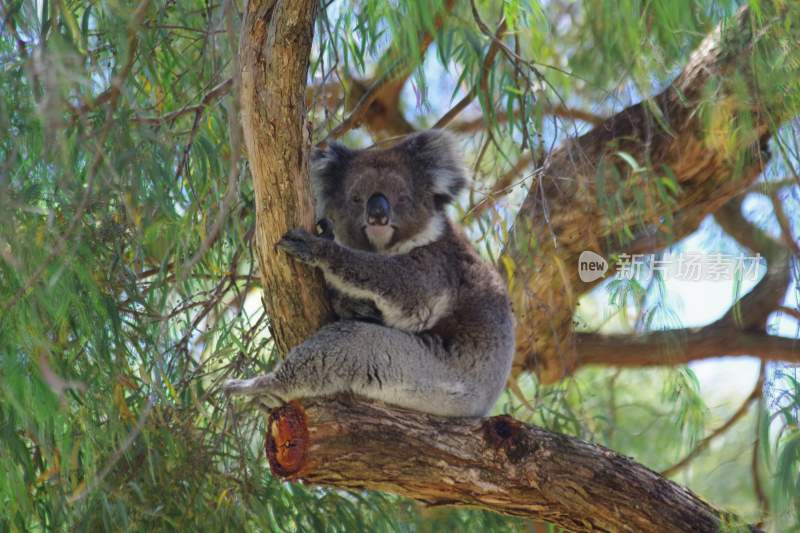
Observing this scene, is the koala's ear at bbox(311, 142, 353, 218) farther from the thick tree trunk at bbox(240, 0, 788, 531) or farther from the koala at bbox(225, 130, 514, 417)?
the thick tree trunk at bbox(240, 0, 788, 531)

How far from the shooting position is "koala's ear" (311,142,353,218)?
355cm

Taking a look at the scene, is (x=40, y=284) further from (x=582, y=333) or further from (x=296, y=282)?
(x=582, y=333)

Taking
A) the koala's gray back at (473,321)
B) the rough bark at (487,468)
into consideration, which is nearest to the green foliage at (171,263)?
the koala's gray back at (473,321)

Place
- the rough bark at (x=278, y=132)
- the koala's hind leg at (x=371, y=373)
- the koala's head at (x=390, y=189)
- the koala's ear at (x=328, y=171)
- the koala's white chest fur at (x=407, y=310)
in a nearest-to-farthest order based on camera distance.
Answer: the rough bark at (x=278, y=132), the koala's hind leg at (x=371, y=373), the koala's white chest fur at (x=407, y=310), the koala's head at (x=390, y=189), the koala's ear at (x=328, y=171)

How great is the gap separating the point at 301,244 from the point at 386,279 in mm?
427

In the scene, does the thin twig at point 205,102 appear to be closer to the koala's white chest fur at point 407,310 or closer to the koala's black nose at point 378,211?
the koala's black nose at point 378,211

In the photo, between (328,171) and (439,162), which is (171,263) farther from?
(439,162)

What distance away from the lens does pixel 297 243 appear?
9.27ft

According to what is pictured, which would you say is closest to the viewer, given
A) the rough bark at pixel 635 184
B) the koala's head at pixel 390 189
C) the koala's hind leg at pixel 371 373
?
the koala's hind leg at pixel 371 373

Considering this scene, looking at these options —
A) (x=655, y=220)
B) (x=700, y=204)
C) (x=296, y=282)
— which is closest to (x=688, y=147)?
(x=700, y=204)

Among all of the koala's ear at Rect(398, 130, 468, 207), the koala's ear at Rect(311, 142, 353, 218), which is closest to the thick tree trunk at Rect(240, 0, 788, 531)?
the koala's ear at Rect(311, 142, 353, 218)

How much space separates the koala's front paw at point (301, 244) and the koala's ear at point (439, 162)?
0.85 m

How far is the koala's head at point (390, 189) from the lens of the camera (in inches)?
135

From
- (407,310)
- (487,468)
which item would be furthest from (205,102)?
(487,468)
